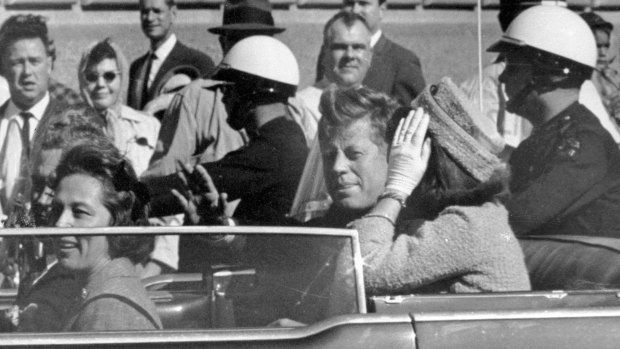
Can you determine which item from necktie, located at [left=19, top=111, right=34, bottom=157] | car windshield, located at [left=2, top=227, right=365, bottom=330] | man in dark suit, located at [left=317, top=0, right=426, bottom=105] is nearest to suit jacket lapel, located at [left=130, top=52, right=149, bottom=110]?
necktie, located at [left=19, top=111, right=34, bottom=157]

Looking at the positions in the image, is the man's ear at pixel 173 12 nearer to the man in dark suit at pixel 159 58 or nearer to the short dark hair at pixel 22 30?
the man in dark suit at pixel 159 58

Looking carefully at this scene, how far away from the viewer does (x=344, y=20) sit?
550 cm

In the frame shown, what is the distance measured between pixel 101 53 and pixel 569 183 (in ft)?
8.12

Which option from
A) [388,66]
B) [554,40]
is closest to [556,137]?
[554,40]

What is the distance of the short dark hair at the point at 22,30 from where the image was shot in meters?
5.62

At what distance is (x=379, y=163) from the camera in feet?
13.4

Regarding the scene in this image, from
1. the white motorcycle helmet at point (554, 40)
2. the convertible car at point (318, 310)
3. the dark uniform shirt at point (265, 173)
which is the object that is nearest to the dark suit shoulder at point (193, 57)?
the dark uniform shirt at point (265, 173)

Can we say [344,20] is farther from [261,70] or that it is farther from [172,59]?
[172,59]

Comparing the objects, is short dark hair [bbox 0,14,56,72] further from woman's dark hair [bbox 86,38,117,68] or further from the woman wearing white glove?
the woman wearing white glove

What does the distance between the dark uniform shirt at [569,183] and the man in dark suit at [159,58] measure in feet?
5.92

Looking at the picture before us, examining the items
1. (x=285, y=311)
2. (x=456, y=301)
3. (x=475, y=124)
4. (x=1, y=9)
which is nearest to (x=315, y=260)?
(x=285, y=311)

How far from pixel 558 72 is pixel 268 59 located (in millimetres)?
1112

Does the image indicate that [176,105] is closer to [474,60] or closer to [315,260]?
[474,60]

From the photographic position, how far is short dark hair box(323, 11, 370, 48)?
548 cm
